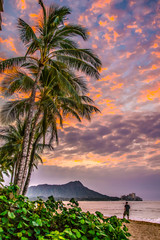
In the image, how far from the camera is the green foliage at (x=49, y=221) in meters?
1.62

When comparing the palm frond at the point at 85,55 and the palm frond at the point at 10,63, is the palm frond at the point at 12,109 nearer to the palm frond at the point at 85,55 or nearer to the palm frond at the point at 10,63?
the palm frond at the point at 10,63

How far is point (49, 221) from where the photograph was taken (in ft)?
6.90

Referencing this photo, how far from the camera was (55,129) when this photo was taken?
11375 mm

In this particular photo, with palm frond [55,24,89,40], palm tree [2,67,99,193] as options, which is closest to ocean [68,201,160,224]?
palm tree [2,67,99,193]

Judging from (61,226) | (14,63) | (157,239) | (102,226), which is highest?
(14,63)

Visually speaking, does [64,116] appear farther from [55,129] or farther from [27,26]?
[27,26]

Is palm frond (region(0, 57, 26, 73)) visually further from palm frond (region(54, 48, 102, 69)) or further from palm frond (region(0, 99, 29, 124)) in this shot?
palm frond (region(0, 99, 29, 124))

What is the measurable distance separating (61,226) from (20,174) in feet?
18.1

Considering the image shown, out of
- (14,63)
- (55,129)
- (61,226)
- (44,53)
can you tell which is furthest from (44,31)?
(61,226)

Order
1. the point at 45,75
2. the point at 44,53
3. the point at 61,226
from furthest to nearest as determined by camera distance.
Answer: the point at 45,75
the point at 44,53
the point at 61,226

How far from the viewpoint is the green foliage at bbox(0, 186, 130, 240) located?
5.32 feet

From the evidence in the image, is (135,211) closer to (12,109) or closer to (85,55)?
(12,109)

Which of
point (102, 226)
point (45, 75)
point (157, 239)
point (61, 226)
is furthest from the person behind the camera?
point (45, 75)

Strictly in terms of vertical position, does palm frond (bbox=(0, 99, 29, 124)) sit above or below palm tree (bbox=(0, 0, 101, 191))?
below
